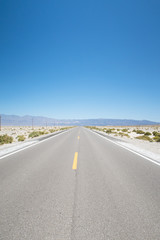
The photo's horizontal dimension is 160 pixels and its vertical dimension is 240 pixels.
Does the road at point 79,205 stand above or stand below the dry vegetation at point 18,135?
above

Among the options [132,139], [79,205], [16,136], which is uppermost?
[79,205]

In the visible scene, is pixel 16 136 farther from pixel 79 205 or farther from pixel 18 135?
pixel 79 205

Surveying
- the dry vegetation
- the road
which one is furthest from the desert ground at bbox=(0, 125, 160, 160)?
the road

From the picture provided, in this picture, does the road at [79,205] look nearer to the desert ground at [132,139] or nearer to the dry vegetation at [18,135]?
the desert ground at [132,139]

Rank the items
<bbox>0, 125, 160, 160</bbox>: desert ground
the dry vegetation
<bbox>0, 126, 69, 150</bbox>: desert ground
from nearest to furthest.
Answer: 1. <bbox>0, 125, 160, 160</bbox>: desert ground
2. <bbox>0, 126, 69, 150</bbox>: desert ground
3. the dry vegetation

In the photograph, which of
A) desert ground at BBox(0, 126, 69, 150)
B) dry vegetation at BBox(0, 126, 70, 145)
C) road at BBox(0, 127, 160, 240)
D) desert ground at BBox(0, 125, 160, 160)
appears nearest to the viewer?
road at BBox(0, 127, 160, 240)

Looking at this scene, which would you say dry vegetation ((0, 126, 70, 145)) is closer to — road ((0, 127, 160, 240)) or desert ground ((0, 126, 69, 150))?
desert ground ((0, 126, 69, 150))

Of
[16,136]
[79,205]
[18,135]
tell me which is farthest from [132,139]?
[18,135]

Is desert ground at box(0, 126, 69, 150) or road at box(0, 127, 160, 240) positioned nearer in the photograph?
road at box(0, 127, 160, 240)

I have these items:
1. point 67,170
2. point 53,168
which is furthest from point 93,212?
point 53,168

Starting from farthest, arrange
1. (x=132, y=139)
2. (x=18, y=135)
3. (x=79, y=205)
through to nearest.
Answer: (x=18, y=135) → (x=132, y=139) → (x=79, y=205)

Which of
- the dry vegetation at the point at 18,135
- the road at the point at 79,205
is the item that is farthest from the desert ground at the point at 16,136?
the road at the point at 79,205

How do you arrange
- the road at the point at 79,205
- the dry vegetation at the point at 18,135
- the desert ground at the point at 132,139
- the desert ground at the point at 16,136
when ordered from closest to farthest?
the road at the point at 79,205 → the desert ground at the point at 132,139 → the desert ground at the point at 16,136 → the dry vegetation at the point at 18,135

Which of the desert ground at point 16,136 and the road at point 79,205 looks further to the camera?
the desert ground at point 16,136
